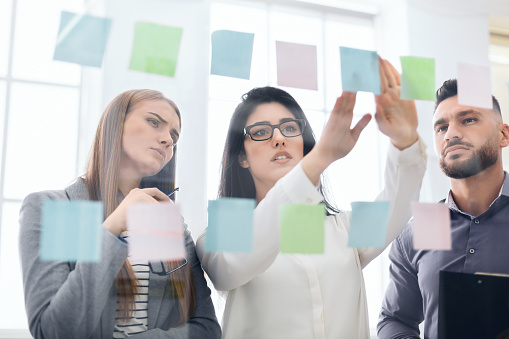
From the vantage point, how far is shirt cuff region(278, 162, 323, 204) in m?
0.84

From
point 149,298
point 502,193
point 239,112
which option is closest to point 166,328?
point 149,298

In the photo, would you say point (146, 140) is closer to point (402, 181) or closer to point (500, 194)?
point (402, 181)

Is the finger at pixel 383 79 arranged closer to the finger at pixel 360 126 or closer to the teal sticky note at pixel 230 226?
the finger at pixel 360 126

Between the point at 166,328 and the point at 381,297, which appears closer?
the point at 166,328

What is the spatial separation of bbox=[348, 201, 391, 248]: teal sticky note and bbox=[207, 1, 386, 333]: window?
11 cm

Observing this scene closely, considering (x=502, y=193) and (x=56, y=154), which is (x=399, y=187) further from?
(x=56, y=154)

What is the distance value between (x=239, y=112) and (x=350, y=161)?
30cm

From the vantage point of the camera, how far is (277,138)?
3.06 feet

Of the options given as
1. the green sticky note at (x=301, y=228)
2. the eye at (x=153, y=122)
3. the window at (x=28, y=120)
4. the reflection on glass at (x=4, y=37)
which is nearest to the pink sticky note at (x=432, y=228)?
the green sticky note at (x=301, y=228)

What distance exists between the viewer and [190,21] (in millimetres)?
1031

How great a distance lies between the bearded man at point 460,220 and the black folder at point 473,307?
0.15 ft

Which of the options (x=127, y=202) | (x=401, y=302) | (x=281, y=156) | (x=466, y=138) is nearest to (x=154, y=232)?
(x=127, y=202)

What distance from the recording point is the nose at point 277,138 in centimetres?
93

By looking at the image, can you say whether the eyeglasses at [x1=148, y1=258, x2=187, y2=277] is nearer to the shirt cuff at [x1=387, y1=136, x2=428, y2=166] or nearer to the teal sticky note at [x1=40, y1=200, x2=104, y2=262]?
the teal sticky note at [x1=40, y1=200, x2=104, y2=262]
